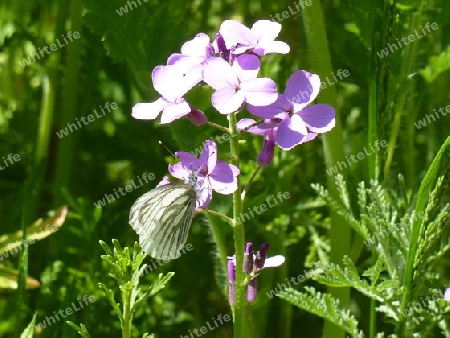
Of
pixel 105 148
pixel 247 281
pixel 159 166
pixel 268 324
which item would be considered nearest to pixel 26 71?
pixel 105 148

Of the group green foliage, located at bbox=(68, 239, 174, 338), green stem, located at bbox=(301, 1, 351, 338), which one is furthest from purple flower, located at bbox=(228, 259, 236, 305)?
green stem, located at bbox=(301, 1, 351, 338)

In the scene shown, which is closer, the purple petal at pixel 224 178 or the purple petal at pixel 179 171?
the purple petal at pixel 224 178

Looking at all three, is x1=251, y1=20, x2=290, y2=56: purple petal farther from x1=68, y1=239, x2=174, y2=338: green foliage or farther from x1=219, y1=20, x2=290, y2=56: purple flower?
x1=68, y1=239, x2=174, y2=338: green foliage

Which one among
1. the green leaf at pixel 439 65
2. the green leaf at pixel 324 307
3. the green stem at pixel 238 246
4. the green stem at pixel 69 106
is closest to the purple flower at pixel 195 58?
the green stem at pixel 238 246

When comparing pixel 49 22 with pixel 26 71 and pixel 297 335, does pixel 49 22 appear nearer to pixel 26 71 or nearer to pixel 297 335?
pixel 26 71

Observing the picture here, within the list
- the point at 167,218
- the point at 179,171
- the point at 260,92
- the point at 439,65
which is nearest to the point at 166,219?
the point at 167,218

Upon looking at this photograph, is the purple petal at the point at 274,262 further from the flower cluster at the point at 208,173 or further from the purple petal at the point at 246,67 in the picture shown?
the purple petal at the point at 246,67

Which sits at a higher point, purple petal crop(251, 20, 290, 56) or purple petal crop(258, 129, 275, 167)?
purple petal crop(251, 20, 290, 56)
